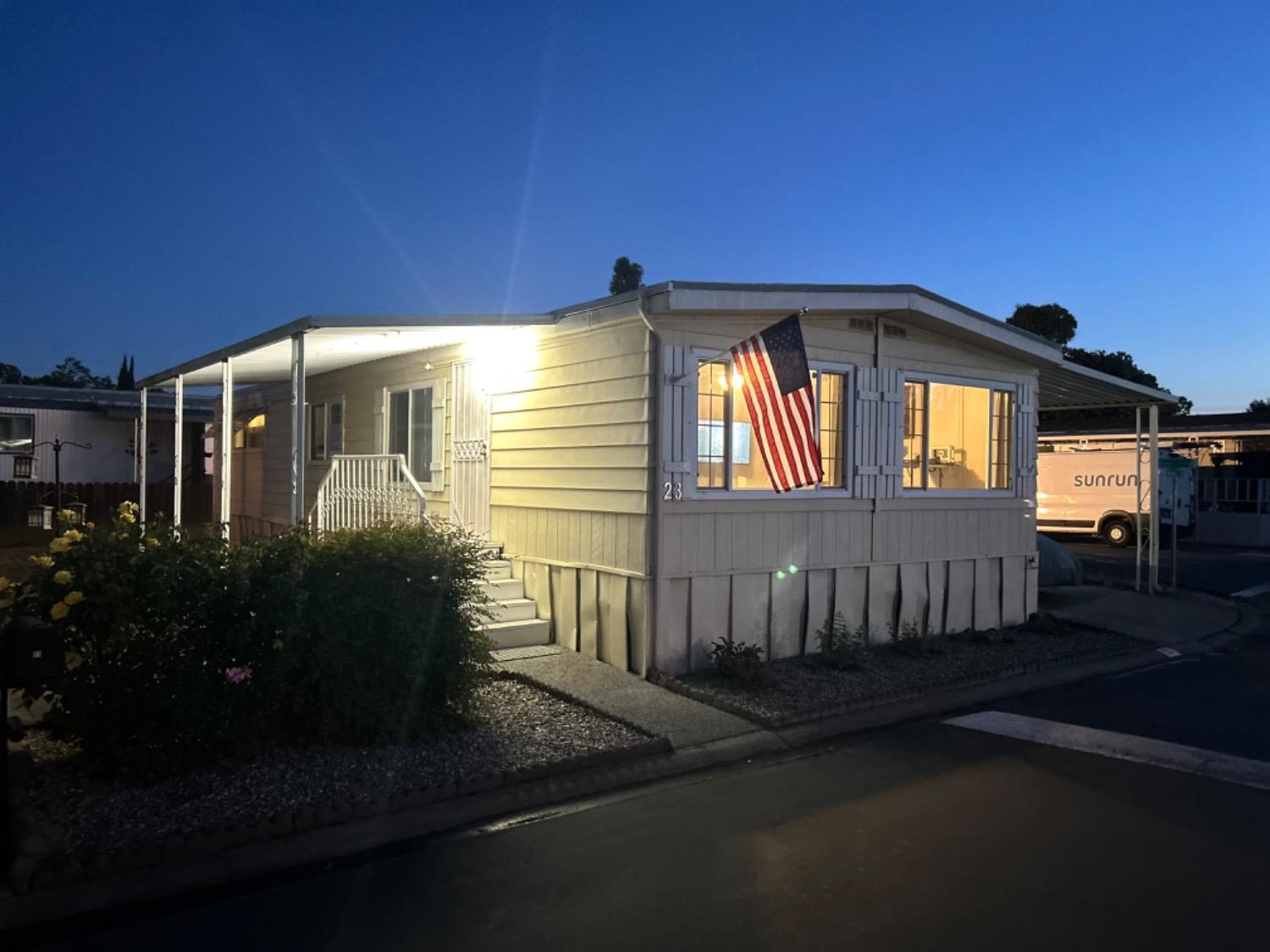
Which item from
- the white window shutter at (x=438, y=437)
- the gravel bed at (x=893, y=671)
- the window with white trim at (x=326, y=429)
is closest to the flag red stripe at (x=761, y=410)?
the gravel bed at (x=893, y=671)

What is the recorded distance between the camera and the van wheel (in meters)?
25.6

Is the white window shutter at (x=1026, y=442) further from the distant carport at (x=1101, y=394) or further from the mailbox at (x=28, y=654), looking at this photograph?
the mailbox at (x=28, y=654)

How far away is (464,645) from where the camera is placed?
671 cm

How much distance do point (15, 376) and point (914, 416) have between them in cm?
7174

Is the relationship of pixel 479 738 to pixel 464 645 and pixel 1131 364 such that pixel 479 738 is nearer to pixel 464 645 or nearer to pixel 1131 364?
pixel 464 645

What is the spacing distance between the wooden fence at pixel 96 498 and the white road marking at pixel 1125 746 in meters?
17.8

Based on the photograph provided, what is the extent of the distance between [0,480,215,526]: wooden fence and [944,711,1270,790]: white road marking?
58.3ft

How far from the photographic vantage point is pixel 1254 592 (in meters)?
17.0

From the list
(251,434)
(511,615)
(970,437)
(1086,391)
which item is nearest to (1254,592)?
(1086,391)

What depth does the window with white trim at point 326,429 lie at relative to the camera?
46.9 ft

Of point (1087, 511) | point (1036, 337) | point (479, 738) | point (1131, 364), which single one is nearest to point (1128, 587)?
point (1036, 337)

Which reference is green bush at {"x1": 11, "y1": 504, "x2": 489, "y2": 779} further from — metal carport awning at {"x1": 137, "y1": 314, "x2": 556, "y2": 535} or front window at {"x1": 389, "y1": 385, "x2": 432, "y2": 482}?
front window at {"x1": 389, "y1": 385, "x2": 432, "y2": 482}

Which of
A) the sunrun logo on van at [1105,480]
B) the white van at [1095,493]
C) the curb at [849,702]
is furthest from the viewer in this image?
the white van at [1095,493]

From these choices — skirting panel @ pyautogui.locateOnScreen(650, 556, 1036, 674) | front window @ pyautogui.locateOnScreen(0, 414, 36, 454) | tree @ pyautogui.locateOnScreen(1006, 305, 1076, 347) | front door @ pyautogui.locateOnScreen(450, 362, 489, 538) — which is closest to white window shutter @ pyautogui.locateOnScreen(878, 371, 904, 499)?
skirting panel @ pyautogui.locateOnScreen(650, 556, 1036, 674)
